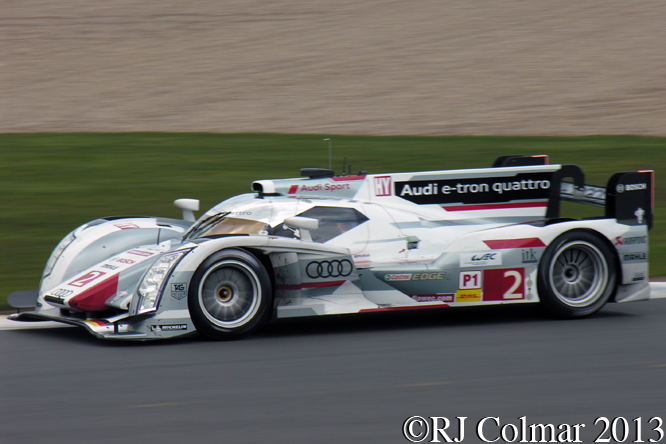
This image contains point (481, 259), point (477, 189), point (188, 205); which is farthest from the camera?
point (188, 205)

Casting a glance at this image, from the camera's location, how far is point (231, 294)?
620cm

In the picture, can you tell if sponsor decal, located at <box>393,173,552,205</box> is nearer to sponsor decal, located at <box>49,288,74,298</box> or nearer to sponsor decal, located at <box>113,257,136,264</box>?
sponsor decal, located at <box>113,257,136,264</box>

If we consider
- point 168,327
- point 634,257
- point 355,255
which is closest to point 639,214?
point 634,257

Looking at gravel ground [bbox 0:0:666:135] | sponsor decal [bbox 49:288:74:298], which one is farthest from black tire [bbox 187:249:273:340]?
gravel ground [bbox 0:0:666:135]

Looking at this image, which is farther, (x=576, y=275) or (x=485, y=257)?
(x=576, y=275)

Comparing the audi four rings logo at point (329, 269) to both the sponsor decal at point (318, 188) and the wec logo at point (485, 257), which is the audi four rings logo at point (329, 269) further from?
the wec logo at point (485, 257)

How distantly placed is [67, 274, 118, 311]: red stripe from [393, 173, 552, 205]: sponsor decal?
2.38 meters

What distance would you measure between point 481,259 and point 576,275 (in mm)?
909

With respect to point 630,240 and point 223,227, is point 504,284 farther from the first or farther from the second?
point 223,227

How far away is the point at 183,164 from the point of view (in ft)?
43.5

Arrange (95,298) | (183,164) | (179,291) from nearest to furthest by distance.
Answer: (179,291)
(95,298)
(183,164)

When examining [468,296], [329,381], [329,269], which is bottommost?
[329,381]

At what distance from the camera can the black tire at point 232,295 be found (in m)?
6.08

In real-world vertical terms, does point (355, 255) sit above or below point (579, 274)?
above
